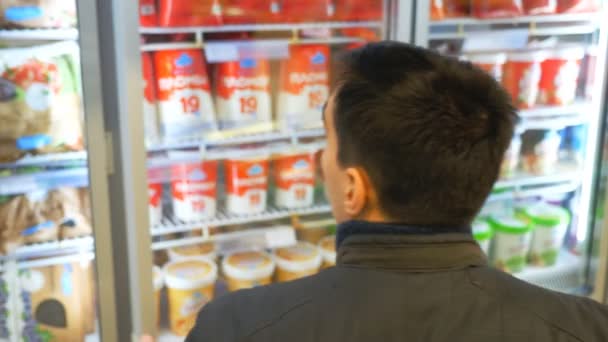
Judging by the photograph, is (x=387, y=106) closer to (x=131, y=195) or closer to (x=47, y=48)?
(x=131, y=195)

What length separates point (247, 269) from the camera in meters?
2.13

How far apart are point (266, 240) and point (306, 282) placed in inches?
50.1

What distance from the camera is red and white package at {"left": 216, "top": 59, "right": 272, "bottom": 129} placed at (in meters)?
2.06

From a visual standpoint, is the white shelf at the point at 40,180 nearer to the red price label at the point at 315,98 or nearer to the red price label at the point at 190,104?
the red price label at the point at 190,104

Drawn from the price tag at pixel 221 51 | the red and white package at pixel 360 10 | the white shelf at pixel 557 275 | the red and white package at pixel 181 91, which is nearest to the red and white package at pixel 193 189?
the red and white package at pixel 181 91

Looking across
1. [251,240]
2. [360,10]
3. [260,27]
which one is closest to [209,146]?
[251,240]

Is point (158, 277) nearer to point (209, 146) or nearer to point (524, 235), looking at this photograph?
point (209, 146)

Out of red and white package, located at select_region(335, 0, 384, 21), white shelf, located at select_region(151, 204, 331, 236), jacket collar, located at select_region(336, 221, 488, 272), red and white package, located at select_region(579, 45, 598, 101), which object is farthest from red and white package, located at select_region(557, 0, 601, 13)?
jacket collar, located at select_region(336, 221, 488, 272)

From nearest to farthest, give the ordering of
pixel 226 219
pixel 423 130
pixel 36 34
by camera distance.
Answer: pixel 423 130, pixel 36 34, pixel 226 219

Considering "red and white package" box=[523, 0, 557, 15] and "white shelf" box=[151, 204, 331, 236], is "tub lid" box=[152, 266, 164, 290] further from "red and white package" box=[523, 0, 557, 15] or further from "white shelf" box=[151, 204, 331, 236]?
"red and white package" box=[523, 0, 557, 15]

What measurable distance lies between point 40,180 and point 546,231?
1884mm

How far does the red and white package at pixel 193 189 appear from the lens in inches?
80.1

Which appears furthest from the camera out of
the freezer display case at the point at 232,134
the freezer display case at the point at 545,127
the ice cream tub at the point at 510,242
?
the ice cream tub at the point at 510,242

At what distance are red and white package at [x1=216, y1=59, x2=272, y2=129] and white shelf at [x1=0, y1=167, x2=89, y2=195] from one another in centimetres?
50
